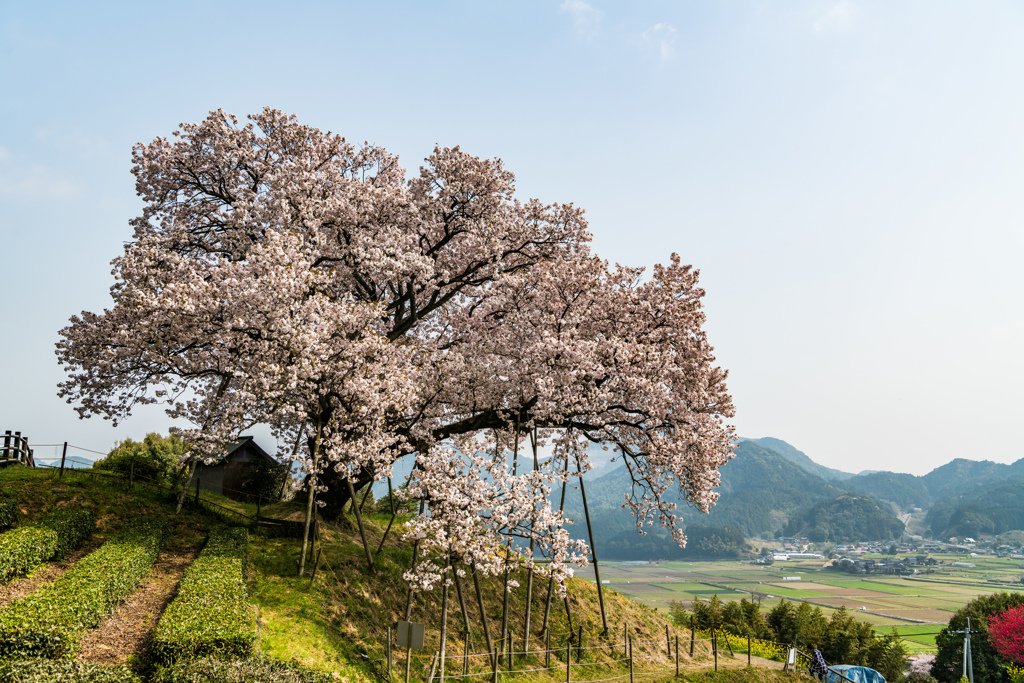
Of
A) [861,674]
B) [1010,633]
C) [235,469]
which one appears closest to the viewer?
[861,674]

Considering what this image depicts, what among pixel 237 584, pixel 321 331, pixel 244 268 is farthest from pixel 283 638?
pixel 244 268

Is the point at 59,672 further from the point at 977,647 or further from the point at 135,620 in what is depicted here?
the point at 977,647

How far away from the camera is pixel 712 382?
24.1 metres

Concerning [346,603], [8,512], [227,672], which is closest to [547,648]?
[346,603]

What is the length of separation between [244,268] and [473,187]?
1013 centimetres

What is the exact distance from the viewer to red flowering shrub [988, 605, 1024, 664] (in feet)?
176

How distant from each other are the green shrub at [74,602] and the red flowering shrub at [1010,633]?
69718 mm

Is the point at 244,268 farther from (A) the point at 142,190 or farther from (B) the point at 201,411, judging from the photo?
(A) the point at 142,190

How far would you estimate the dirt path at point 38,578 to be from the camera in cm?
1445

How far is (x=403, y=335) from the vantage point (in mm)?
26547

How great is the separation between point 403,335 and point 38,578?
14.8 meters

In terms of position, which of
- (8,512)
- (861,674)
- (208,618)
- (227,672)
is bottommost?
(861,674)

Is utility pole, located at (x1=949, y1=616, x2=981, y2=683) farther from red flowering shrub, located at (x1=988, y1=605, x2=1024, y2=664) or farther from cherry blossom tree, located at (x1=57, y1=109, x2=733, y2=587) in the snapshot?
cherry blossom tree, located at (x1=57, y1=109, x2=733, y2=587)

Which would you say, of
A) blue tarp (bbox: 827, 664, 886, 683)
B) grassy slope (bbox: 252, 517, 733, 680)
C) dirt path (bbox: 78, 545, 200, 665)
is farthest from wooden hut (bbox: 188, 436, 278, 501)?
blue tarp (bbox: 827, 664, 886, 683)
